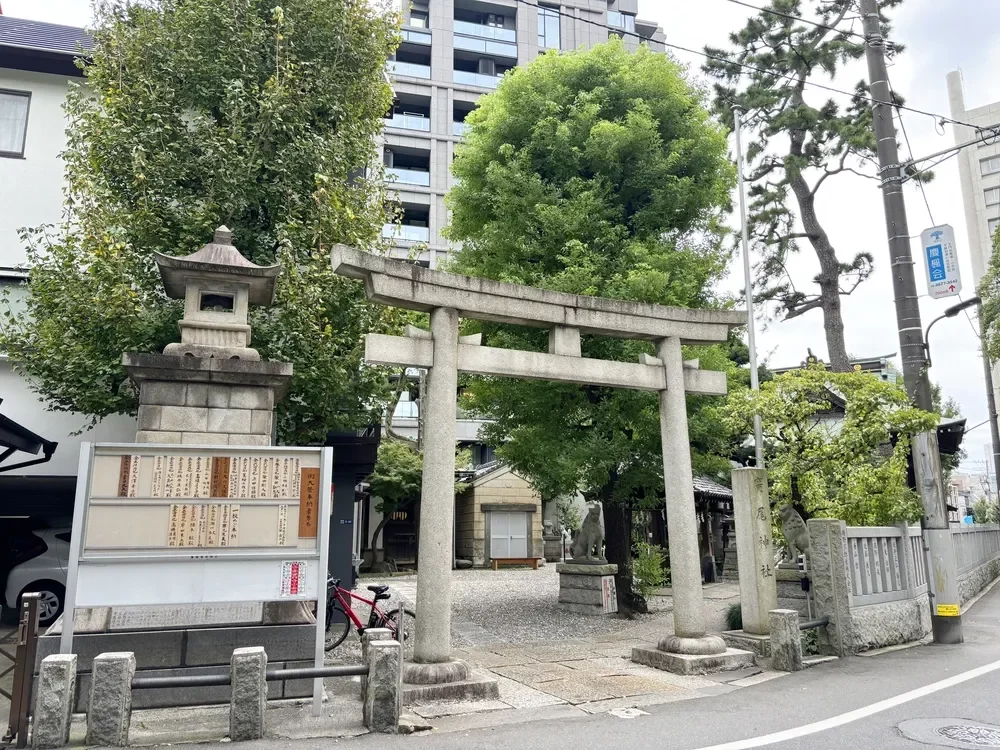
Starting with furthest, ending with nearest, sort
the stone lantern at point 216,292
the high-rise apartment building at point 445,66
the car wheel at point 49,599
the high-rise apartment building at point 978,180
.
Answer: the high-rise apartment building at point 978,180 < the high-rise apartment building at point 445,66 < the car wheel at point 49,599 < the stone lantern at point 216,292

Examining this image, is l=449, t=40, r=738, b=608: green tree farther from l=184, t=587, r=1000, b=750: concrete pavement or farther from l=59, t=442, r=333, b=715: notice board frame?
l=59, t=442, r=333, b=715: notice board frame

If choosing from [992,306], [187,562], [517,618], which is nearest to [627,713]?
[187,562]

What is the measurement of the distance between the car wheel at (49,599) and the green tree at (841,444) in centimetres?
1209

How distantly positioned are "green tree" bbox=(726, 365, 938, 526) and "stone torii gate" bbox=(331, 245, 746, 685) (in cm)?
143

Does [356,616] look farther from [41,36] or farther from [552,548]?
[552,548]

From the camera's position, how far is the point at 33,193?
15188 mm

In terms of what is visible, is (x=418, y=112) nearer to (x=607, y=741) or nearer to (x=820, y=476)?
(x=820, y=476)

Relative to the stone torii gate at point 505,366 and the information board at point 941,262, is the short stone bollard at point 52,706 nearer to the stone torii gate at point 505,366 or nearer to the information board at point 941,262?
the stone torii gate at point 505,366

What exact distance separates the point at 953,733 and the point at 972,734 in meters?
0.17

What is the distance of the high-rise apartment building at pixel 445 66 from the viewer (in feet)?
131

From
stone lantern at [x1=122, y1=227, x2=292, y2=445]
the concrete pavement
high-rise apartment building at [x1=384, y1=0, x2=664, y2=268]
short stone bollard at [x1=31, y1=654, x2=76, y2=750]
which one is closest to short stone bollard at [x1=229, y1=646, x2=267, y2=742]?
the concrete pavement

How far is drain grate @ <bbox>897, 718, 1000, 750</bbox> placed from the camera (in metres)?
5.82

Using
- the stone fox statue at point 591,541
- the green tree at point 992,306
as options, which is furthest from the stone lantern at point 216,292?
the green tree at point 992,306

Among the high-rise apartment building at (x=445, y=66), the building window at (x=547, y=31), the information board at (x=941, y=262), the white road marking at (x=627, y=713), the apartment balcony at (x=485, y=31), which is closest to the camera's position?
the white road marking at (x=627, y=713)
